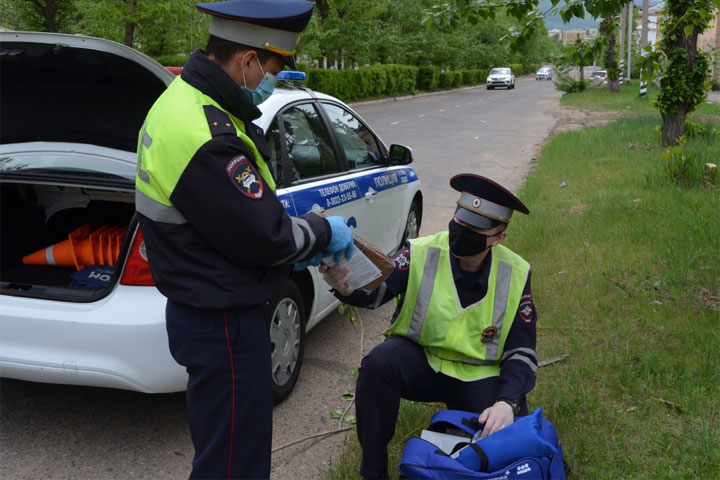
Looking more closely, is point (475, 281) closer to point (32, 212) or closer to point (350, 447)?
point (350, 447)

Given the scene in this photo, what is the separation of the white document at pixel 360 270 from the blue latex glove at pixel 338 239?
69 millimetres

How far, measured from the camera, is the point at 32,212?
435cm

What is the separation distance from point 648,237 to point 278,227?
5087 mm

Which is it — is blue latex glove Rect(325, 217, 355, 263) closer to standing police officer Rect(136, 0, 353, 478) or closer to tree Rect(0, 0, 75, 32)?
standing police officer Rect(136, 0, 353, 478)

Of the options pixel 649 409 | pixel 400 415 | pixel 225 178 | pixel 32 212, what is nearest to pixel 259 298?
pixel 225 178

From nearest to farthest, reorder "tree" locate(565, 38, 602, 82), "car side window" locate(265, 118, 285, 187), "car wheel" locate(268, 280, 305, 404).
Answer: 1. "car wheel" locate(268, 280, 305, 404)
2. "car side window" locate(265, 118, 285, 187)
3. "tree" locate(565, 38, 602, 82)

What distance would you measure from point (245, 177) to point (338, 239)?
17.5 inches

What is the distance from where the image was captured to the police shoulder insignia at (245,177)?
6.29 feet

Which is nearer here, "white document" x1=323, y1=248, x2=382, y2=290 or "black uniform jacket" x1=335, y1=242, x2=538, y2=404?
"white document" x1=323, y1=248, x2=382, y2=290

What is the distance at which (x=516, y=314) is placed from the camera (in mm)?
2967

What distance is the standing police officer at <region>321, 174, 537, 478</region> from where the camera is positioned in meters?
2.93

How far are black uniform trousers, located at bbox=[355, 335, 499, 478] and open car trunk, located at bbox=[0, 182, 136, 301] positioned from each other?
154cm

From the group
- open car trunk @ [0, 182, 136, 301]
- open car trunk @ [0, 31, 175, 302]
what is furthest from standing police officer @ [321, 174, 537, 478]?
open car trunk @ [0, 182, 136, 301]

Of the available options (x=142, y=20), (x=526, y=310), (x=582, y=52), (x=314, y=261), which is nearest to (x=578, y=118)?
(x=142, y=20)
